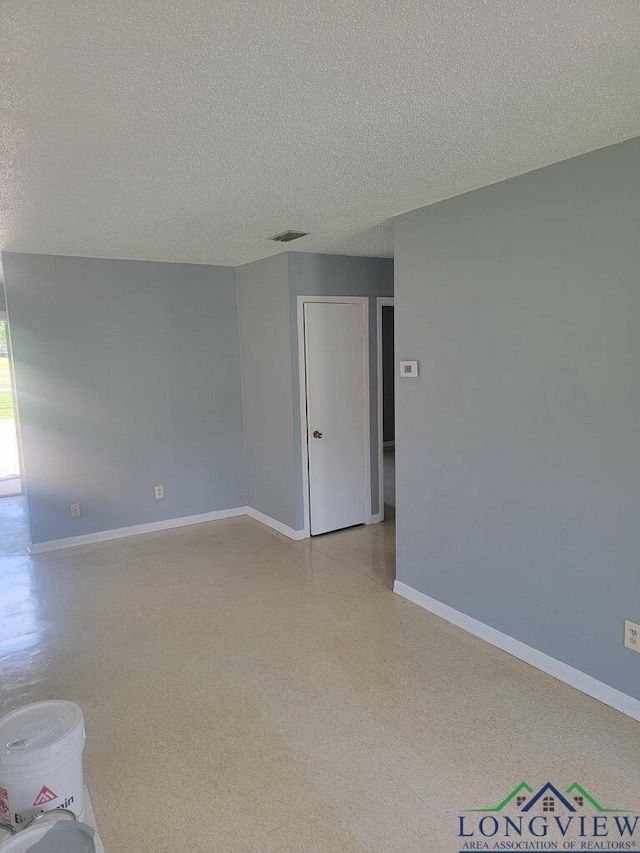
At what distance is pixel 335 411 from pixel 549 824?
332cm

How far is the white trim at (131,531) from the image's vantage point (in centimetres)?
465

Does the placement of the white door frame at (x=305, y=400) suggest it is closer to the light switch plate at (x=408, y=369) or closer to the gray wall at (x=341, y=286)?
the gray wall at (x=341, y=286)

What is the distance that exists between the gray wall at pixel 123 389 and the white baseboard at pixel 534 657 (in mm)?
2491

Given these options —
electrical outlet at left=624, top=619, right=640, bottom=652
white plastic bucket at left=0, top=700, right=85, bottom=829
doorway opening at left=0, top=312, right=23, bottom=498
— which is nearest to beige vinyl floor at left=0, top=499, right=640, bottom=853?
electrical outlet at left=624, top=619, right=640, bottom=652

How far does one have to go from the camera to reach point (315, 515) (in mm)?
4840

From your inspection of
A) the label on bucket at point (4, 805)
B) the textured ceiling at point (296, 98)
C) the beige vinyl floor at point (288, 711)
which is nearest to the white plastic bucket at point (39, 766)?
the label on bucket at point (4, 805)

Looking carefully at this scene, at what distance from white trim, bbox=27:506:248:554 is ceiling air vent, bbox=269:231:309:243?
2.64m

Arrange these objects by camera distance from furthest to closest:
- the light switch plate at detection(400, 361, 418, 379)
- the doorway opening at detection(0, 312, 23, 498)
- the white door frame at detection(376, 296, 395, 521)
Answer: the doorway opening at detection(0, 312, 23, 498) < the white door frame at detection(376, 296, 395, 521) < the light switch plate at detection(400, 361, 418, 379)

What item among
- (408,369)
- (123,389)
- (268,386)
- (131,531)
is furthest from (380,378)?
(131,531)

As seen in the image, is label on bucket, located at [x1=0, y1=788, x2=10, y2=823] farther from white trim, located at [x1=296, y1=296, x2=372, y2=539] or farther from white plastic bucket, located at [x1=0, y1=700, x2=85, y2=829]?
white trim, located at [x1=296, y1=296, x2=372, y2=539]

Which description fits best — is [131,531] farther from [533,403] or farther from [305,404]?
[533,403]

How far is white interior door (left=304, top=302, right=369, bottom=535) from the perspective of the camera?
4.67 m

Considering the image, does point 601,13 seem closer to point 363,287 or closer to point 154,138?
point 154,138

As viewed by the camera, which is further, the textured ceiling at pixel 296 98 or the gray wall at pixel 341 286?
the gray wall at pixel 341 286
